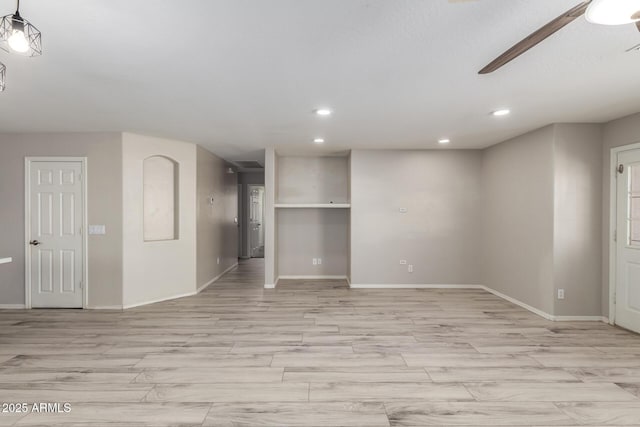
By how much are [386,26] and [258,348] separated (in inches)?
117

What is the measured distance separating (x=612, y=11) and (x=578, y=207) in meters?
3.65

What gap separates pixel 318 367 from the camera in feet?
9.23

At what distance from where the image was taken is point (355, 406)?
88.7 inches

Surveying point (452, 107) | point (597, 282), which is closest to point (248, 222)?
point (452, 107)

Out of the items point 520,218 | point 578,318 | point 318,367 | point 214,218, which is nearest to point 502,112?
point 520,218

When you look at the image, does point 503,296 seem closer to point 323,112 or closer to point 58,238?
point 323,112

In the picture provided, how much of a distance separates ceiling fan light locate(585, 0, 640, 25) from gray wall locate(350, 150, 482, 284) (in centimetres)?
462

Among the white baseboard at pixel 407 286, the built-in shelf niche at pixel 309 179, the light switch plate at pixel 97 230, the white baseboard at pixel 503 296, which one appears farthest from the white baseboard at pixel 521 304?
the light switch plate at pixel 97 230

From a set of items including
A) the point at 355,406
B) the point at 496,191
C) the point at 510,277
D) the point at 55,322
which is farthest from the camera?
the point at 496,191

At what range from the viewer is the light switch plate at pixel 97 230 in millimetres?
4582

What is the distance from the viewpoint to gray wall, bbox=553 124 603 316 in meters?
4.07

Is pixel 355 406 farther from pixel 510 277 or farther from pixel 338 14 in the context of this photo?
pixel 510 277

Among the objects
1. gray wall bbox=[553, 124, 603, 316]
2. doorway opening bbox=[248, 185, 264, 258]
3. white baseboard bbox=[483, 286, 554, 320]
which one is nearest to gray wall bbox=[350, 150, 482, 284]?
white baseboard bbox=[483, 286, 554, 320]

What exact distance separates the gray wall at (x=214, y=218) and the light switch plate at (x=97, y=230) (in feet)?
4.40
